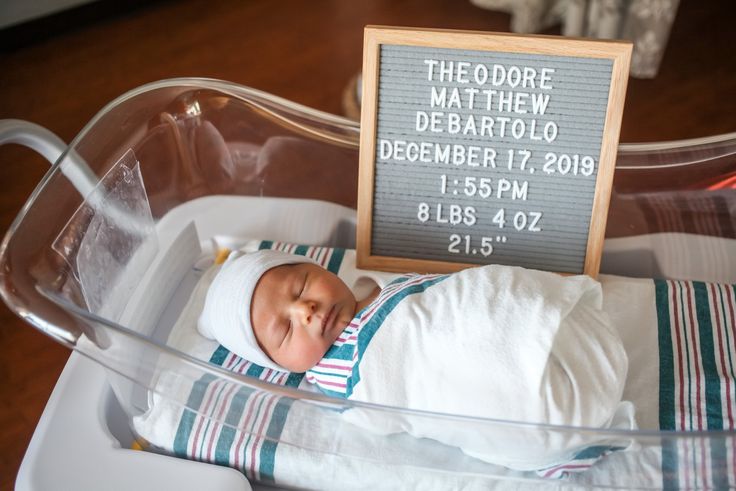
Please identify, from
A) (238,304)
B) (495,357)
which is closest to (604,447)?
(495,357)

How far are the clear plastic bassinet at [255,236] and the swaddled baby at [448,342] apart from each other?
0.05 m

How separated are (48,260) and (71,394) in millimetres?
155

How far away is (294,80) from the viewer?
6.13ft

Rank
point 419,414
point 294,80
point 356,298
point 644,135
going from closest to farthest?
point 419,414 < point 356,298 < point 644,135 < point 294,80

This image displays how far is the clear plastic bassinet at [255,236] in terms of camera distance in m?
0.68

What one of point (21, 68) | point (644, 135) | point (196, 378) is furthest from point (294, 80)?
point (196, 378)

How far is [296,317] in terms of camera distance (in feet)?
2.79

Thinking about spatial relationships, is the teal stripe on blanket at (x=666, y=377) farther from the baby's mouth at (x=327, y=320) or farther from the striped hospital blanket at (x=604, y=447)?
the baby's mouth at (x=327, y=320)

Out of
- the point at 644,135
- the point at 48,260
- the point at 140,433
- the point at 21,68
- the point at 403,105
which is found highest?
the point at 21,68

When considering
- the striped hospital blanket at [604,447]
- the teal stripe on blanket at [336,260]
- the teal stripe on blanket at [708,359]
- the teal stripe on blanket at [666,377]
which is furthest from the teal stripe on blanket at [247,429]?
the teal stripe on blanket at [708,359]

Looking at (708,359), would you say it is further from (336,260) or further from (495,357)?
(336,260)

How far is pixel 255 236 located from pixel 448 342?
0.39 meters

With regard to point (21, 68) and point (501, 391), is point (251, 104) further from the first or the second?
point (21, 68)

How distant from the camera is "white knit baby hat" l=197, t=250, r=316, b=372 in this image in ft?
2.78
